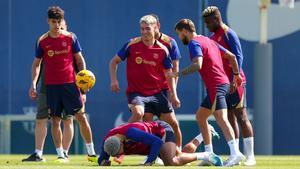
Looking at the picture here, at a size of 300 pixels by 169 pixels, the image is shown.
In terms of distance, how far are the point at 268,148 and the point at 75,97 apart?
8485mm

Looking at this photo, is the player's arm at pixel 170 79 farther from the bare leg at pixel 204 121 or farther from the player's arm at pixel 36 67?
the player's arm at pixel 36 67

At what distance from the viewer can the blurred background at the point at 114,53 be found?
24.1 meters

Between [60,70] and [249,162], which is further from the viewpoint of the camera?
[60,70]

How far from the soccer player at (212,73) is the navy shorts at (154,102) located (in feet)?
3.54

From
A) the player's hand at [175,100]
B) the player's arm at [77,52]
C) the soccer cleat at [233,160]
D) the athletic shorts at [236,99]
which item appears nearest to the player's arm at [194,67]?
the soccer cleat at [233,160]

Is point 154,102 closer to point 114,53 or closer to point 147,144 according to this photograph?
point 147,144

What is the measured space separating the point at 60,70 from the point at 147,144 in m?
3.04

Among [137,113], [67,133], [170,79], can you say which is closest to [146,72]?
[170,79]

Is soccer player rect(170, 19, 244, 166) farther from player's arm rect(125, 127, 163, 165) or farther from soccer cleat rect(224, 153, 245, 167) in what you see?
player's arm rect(125, 127, 163, 165)

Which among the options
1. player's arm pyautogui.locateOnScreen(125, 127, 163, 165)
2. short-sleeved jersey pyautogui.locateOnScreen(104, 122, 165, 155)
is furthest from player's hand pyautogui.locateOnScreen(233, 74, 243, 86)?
player's arm pyautogui.locateOnScreen(125, 127, 163, 165)

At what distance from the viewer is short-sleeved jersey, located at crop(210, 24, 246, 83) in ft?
50.7

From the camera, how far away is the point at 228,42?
15516 millimetres

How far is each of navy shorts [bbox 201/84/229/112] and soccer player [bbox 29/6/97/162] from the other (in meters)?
2.39

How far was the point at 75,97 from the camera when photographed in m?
16.5
